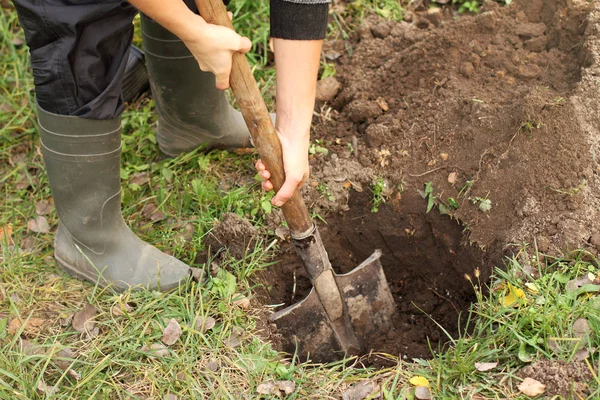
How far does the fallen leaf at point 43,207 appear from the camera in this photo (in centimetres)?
288

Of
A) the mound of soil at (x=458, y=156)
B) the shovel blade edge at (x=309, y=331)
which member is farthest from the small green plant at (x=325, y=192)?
the shovel blade edge at (x=309, y=331)

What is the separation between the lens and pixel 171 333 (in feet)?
7.50

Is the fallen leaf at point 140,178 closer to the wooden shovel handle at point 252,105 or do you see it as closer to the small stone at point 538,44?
the wooden shovel handle at point 252,105

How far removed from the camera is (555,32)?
2955 mm

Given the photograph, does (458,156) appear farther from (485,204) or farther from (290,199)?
(290,199)

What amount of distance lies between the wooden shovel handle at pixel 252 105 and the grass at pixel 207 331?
582 millimetres

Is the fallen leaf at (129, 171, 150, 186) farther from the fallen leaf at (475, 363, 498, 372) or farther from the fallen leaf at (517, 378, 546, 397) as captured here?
the fallen leaf at (517, 378, 546, 397)

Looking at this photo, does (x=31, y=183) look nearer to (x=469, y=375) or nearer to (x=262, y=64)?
(x=262, y=64)

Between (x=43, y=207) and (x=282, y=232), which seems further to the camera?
(x=43, y=207)

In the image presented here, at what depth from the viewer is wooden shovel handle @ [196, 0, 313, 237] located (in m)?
1.82

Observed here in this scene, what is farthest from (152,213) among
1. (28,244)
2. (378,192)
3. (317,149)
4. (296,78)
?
(296,78)

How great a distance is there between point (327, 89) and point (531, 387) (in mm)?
1738

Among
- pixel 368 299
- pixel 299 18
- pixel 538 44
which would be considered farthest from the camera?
pixel 538 44

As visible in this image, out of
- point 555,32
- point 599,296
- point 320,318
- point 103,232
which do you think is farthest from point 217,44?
point 555,32
